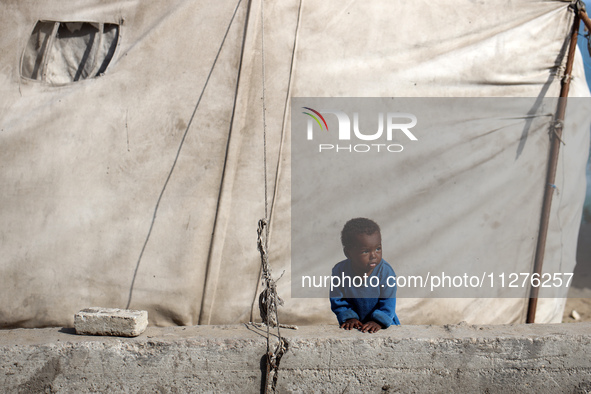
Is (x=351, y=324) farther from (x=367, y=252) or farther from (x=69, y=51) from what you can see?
(x=69, y=51)

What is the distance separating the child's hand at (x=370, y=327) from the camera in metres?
2.13

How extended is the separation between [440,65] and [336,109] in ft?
1.95

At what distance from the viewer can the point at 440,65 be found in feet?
8.22

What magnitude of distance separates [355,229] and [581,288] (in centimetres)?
342

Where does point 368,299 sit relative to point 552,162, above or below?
below

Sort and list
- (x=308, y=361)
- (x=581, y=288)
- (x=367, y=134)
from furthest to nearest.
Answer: (x=581, y=288) < (x=367, y=134) < (x=308, y=361)

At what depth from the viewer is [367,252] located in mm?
2357

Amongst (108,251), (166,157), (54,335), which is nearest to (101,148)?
(166,157)

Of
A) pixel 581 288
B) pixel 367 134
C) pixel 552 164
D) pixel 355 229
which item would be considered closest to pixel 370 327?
pixel 355 229

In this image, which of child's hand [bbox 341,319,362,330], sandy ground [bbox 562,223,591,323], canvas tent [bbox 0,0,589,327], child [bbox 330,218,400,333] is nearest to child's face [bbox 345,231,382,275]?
child [bbox 330,218,400,333]

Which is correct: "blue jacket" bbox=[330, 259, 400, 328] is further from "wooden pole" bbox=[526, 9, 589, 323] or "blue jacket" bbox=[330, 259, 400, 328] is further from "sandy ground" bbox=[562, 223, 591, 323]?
"sandy ground" bbox=[562, 223, 591, 323]

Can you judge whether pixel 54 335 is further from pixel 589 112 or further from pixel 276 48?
pixel 589 112

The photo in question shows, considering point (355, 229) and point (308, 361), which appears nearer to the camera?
point (308, 361)

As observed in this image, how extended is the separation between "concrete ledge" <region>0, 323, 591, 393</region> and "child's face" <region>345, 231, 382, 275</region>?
0.35 meters
